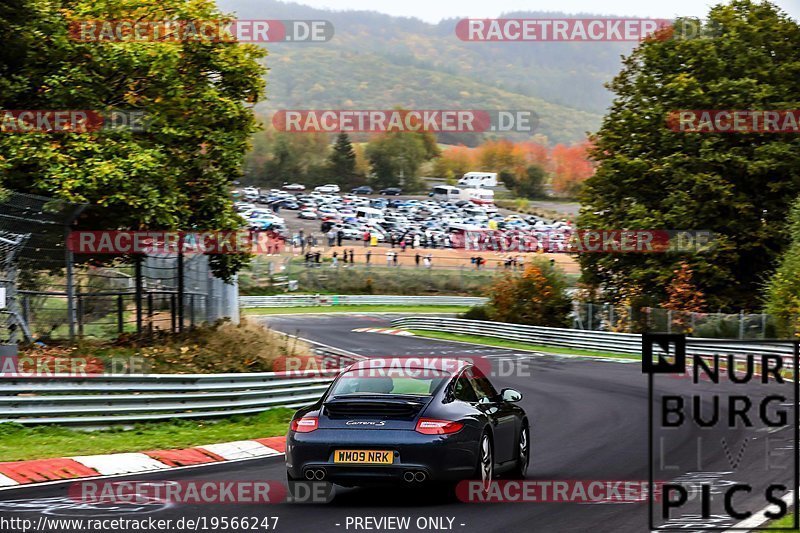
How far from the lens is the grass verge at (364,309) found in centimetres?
6694

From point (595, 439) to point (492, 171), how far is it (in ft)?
535

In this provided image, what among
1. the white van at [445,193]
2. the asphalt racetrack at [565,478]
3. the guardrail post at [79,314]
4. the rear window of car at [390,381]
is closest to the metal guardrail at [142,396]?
the guardrail post at [79,314]

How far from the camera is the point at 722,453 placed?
48.2ft

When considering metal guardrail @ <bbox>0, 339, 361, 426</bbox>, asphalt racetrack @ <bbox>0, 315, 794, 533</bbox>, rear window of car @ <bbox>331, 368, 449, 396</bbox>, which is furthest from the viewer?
metal guardrail @ <bbox>0, 339, 361, 426</bbox>

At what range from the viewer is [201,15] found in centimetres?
2525

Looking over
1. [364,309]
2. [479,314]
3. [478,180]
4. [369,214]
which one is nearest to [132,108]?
[479,314]

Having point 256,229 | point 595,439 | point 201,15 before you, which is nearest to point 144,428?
point 595,439

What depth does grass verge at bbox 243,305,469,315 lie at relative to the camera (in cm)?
6694

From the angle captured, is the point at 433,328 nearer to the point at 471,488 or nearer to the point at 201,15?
the point at 201,15

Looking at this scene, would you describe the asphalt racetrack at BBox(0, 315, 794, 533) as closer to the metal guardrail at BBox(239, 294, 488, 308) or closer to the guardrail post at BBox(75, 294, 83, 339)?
the guardrail post at BBox(75, 294, 83, 339)

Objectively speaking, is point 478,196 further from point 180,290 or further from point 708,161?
point 180,290

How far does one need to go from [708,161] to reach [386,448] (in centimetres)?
3594

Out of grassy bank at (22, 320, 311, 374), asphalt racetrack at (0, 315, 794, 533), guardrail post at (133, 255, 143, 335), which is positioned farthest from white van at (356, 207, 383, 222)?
guardrail post at (133, 255, 143, 335)

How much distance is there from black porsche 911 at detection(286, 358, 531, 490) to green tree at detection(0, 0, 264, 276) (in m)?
11.8
